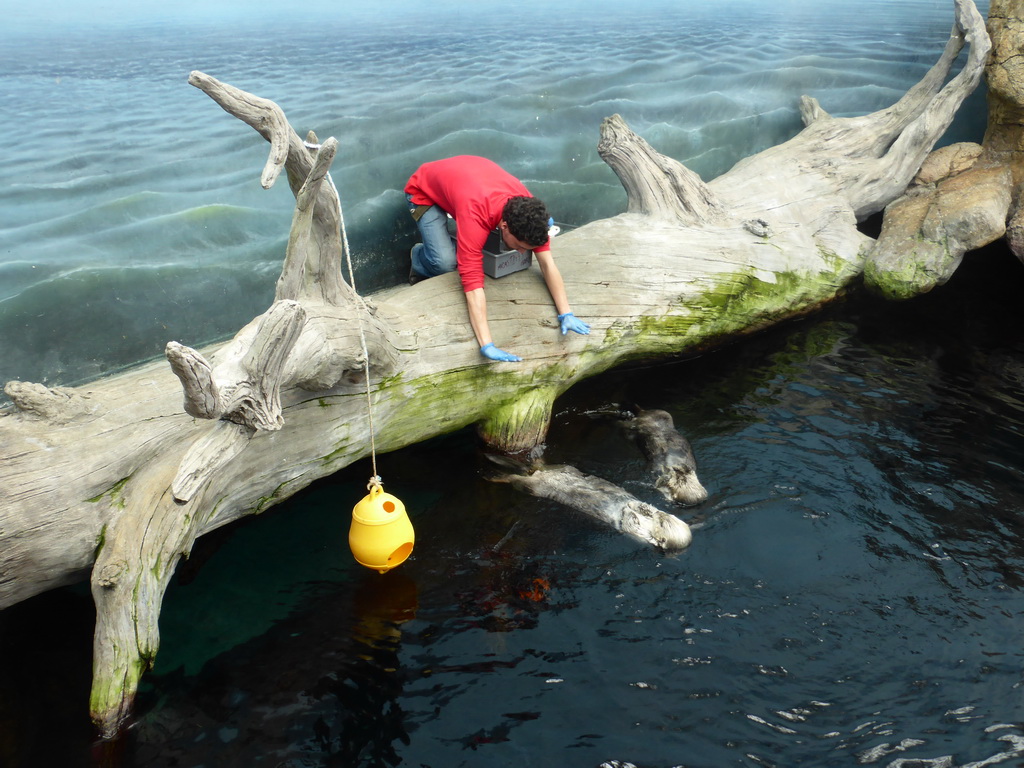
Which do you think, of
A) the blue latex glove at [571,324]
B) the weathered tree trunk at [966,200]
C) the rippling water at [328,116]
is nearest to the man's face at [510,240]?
the blue latex glove at [571,324]

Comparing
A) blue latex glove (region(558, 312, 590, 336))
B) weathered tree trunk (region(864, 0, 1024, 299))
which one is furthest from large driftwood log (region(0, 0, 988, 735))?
weathered tree trunk (region(864, 0, 1024, 299))

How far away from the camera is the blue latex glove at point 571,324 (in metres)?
5.22

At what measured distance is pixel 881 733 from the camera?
3.53 metres

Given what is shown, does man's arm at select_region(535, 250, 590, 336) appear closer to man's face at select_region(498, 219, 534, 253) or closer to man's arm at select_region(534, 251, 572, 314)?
man's arm at select_region(534, 251, 572, 314)

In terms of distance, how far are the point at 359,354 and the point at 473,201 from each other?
1.24 metres

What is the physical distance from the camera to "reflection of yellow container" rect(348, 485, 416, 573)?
3914mm

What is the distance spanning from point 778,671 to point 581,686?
0.97 m

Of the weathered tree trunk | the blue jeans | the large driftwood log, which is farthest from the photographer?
the weathered tree trunk

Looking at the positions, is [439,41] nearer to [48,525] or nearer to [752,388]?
[752,388]

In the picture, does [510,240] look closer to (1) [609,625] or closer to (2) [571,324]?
(2) [571,324]

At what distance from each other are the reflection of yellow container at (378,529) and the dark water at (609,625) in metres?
0.47

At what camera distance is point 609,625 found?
161 inches

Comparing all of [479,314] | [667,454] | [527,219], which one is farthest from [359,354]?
[667,454]

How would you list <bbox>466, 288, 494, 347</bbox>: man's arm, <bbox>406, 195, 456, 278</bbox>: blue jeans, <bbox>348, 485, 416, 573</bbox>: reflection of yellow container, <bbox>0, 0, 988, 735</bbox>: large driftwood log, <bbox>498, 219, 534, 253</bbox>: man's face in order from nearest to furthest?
1. <bbox>0, 0, 988, 735</bbox>: large driftwood log
2. <bbox>348, 485, 416, 573</bbox>: reflection of yellow container
3. <bbox>498, 219, 534, 253</bbox>: man's face
4. <bbox>466, 288, 494, 347</bbox>: man's arm
5. <bbox>406, 195, 456, 278</bbox>: blue jeans
